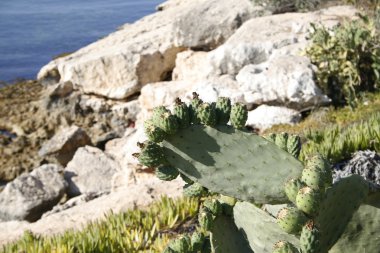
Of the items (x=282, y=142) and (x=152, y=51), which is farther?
(x=152, y=51)

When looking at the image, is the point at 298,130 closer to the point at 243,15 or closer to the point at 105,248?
the point at 105,248

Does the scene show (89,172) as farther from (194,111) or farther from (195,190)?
(194,111)

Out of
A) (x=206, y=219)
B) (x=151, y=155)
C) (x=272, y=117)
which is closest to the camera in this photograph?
(x=151, y=155)

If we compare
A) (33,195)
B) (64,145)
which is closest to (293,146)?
(33,195)

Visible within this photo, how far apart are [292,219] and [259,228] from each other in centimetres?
72

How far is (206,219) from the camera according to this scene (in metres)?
3.26

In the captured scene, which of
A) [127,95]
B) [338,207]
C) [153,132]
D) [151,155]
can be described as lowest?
[127,95]

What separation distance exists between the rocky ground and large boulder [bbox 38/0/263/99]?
0.11ft

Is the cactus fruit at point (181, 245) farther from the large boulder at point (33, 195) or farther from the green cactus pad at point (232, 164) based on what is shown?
the large boulder at point (33, 195)

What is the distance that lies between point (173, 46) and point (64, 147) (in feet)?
14.0

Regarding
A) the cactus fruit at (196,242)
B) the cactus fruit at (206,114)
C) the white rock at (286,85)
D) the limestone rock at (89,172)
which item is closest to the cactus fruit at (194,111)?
the cactus fruit at (206,114)

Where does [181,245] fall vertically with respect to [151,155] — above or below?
below

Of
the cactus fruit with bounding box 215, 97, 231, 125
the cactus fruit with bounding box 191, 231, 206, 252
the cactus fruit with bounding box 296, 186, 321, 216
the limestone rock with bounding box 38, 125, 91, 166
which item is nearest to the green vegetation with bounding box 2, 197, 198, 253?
the cactus fruit with bounding box 191, 231, 206, 252

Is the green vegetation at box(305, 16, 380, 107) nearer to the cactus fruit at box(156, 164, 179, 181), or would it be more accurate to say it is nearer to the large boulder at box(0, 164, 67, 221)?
the large boulder at box(0, 164, 67, 221)
